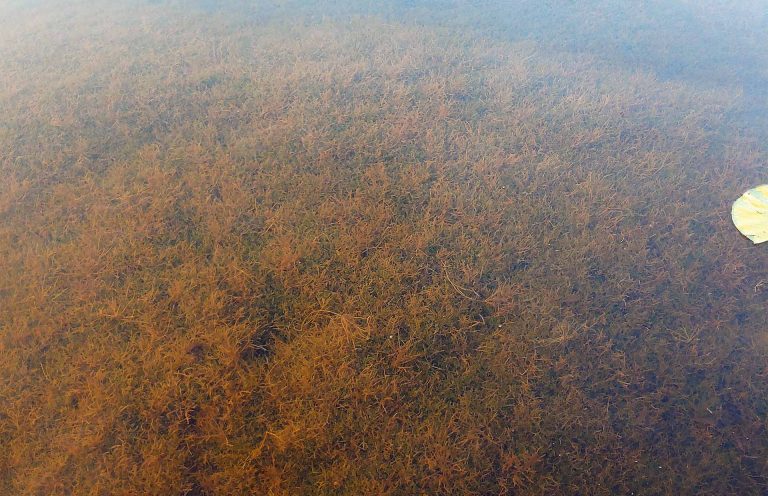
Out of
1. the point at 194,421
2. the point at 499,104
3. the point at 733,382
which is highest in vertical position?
the point at 499,104

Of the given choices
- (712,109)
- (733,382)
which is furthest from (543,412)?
(712,109)

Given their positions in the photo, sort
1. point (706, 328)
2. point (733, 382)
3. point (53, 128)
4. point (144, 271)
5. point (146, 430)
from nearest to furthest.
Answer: point (146, 430) < point (733, 382) < point (706, 328) < point (144, 271) < point (53, 128)

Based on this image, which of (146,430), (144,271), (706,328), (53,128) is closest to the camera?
(146,430)

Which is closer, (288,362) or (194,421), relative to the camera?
(194,421)

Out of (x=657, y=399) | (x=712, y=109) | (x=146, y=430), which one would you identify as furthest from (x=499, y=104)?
(x=146, y=430)

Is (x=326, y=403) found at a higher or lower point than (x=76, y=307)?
lower

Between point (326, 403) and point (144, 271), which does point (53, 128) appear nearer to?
point (144, 271)
